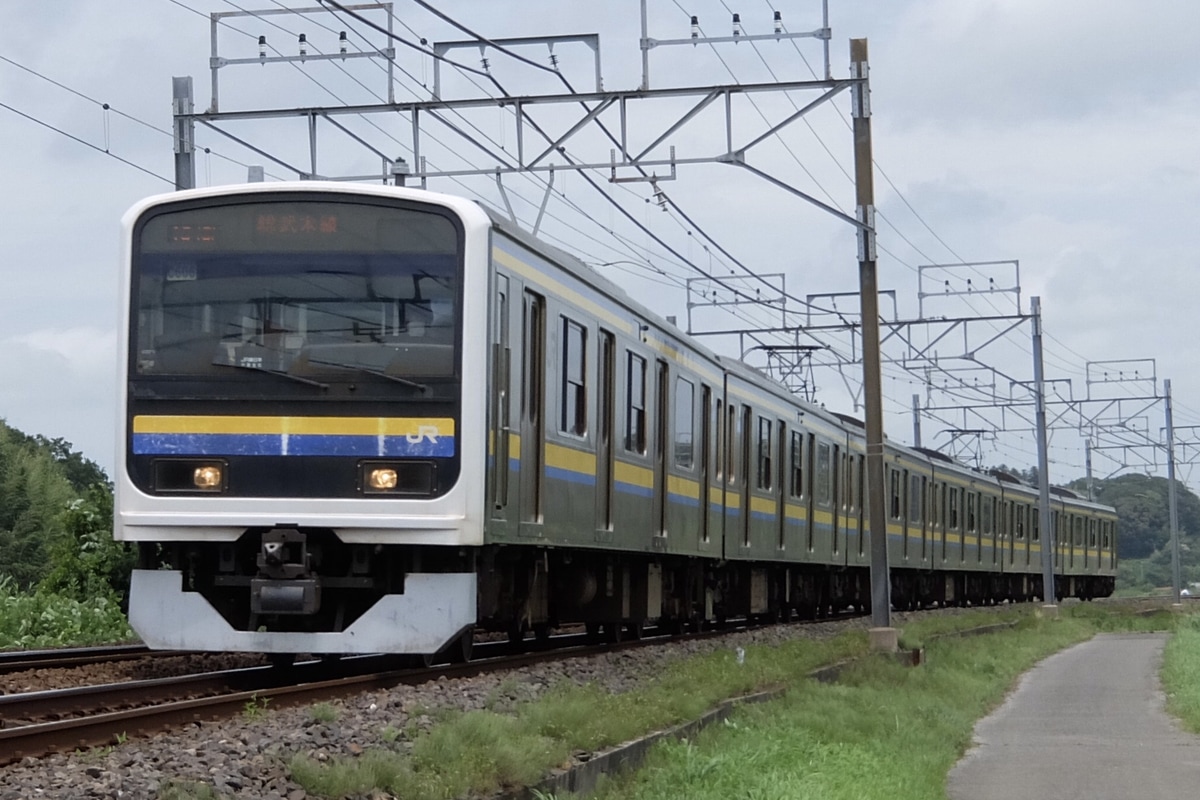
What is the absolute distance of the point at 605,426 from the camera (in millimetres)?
14406

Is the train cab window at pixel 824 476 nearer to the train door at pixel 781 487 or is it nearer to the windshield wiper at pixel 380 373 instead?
the train door at pixel 781 487

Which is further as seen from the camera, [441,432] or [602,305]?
[602,305]

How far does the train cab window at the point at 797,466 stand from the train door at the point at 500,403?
11.9 metres

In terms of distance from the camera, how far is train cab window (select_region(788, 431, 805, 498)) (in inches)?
923

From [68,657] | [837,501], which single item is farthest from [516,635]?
[837,501]

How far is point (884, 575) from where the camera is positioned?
19.0m

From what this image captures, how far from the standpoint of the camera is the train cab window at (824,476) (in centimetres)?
2506

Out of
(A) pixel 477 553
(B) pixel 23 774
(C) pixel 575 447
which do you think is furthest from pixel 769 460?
(B) pixel 23 774

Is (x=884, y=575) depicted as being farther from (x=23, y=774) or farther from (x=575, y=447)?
(x=23, y=774)

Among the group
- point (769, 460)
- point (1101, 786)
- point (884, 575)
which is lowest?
point (1101, 786)

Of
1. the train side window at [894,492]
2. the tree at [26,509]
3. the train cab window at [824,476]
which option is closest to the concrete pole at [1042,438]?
the train side window at [894,492]

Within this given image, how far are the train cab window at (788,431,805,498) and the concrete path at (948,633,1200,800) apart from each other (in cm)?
507

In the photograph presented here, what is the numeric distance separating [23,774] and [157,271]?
494 centimetres

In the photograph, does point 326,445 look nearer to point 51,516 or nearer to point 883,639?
point 883,639
